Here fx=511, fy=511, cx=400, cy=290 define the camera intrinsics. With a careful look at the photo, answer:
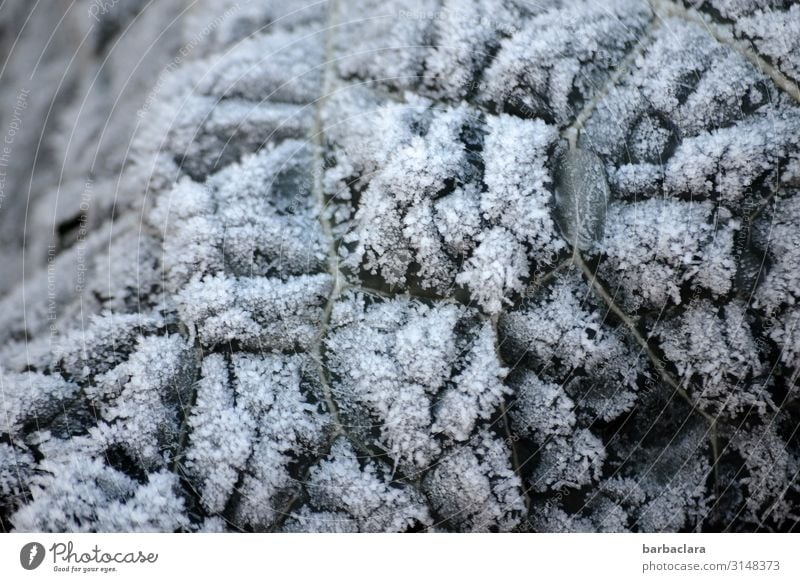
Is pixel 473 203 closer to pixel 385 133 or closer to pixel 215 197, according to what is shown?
pixel 385 133
